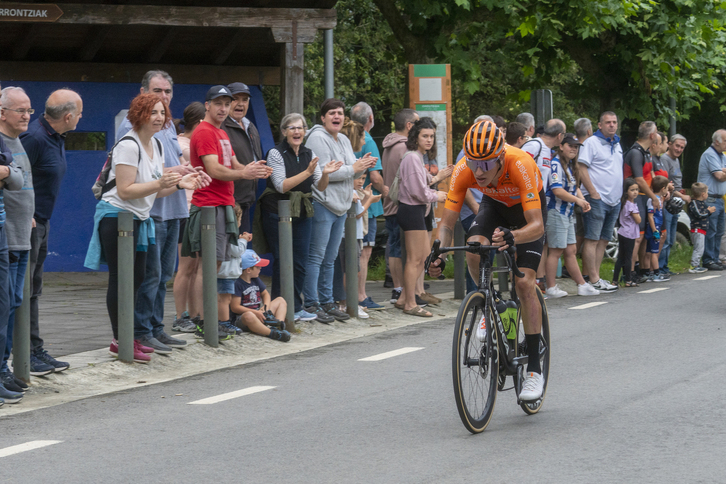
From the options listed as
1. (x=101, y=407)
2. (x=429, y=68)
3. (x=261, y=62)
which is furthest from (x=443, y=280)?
(x=101, y=407)

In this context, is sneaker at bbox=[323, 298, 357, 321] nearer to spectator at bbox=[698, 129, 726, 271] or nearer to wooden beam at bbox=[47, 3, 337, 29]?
wooden beam at bbox=[47, 3, 337, 29]

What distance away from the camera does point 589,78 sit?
22031mm

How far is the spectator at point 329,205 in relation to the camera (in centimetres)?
1085

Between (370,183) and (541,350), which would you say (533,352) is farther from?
(370,183)

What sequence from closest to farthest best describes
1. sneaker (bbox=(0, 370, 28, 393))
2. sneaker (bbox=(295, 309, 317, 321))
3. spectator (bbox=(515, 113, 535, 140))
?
sneaker (bbox=(0, 370, 28, 393))
sneaker (bbox=(295, 309, 317, 321))
spectator (bbox=(515, 113, 535, 140))

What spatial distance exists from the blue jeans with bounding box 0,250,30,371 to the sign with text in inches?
259

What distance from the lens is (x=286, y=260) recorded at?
10414 millimetres

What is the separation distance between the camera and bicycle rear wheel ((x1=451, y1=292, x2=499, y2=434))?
6.02 meters

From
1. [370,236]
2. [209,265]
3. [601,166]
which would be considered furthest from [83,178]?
[209,265]

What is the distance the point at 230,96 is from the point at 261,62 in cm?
→ 779

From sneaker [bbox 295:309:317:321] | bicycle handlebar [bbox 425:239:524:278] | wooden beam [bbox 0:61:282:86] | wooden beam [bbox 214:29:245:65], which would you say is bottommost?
sneaker [bbox 295:309:317:321]

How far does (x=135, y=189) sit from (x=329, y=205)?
9.69ft

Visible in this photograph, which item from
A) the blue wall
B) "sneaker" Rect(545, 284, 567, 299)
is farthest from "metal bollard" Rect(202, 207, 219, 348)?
the blue wall

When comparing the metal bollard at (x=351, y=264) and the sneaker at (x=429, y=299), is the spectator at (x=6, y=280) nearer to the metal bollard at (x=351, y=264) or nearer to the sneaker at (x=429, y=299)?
the metal bollard at (x=351, y=264)
